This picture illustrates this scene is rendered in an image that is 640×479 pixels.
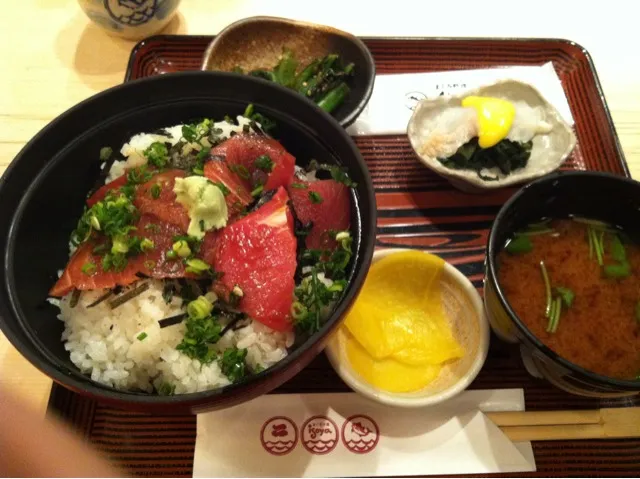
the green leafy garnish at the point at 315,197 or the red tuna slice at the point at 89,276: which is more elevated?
the green leafy garnish at the point at 315,197

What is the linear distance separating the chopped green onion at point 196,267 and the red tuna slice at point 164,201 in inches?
4.3

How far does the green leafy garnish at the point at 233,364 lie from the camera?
1.27 m

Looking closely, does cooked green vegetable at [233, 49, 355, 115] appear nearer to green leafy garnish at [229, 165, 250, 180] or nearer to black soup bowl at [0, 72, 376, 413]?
black soup bowl at [0, 72, 376, 413]

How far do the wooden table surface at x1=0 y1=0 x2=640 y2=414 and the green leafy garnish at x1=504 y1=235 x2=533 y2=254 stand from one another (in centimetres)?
75

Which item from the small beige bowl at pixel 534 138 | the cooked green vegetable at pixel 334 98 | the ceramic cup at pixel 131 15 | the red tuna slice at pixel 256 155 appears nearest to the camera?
the red tuna slice at pixel 256 155

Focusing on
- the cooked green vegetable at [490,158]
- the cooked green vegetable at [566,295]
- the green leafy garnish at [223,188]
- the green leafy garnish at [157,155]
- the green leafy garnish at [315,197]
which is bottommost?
the cooked green vegetable at [566,295]

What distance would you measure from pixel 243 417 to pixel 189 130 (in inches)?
34.6

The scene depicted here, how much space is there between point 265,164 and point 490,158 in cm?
99

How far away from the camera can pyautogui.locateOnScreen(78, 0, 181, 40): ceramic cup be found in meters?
2.22

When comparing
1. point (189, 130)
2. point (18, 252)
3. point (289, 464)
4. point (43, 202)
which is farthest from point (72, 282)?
point (289, 464)

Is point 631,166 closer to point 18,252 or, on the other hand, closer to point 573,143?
point 573,143

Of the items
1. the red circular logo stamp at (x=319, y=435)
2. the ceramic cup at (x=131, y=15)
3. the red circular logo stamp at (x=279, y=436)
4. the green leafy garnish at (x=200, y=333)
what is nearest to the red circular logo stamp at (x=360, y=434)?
the red circular logo stamp at (x=319, y=435)

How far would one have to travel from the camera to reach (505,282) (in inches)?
66.2

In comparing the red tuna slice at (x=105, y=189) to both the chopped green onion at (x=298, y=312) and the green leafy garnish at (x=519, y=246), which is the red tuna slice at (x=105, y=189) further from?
the green leafy garnish at (x=519, y=246)
